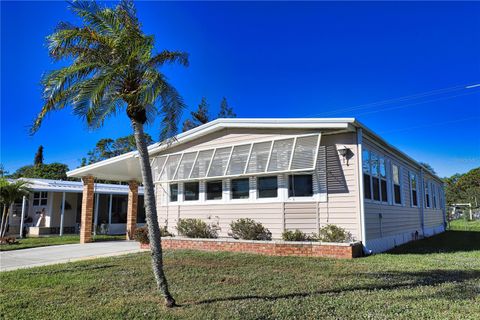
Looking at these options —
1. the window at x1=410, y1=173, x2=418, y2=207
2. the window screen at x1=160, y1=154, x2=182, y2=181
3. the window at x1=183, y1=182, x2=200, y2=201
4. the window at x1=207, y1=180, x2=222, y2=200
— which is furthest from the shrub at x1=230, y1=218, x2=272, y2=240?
the window at x1=410, y1=173, x2=418, y2=207

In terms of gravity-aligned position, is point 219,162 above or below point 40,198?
above

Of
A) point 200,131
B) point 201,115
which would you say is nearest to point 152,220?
point 200,131

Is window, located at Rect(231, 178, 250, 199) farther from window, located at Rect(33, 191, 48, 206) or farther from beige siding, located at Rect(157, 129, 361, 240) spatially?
window, located at Rect(33, 191, 48, 206)

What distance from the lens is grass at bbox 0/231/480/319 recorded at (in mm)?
4887

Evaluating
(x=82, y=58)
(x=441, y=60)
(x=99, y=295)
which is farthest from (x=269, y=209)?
(x=441, y=60)

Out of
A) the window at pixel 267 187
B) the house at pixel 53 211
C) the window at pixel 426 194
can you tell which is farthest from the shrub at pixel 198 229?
the window at pixel 426 194

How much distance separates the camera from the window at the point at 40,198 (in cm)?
2255

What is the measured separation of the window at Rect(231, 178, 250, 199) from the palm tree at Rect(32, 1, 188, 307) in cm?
604

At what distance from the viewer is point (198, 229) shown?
12141 mm

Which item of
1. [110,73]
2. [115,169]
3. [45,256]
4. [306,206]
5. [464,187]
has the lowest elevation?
[45,256]

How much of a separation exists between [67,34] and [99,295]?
4.37 metres

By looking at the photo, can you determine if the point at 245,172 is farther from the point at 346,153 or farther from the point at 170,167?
the point at 170,167

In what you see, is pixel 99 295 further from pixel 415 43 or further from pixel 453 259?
pixel 415 43

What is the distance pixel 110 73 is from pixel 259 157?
6.37m
